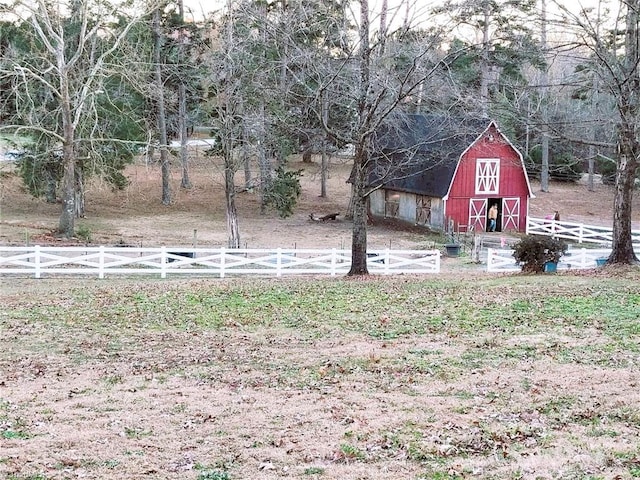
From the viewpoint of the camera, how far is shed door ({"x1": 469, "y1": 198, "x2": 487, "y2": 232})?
128ft

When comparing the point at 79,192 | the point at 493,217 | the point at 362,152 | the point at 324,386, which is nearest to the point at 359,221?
the point at 362,152

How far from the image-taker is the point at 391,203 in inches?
1678

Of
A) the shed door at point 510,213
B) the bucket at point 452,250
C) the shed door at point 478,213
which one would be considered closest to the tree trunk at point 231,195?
the bucket at point 452,250

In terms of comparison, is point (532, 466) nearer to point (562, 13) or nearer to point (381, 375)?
point (381, 375)

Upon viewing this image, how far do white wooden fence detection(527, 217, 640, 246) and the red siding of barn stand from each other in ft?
3.17

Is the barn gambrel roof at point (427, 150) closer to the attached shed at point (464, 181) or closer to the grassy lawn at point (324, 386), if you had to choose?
the attached shed at point (464, 181)

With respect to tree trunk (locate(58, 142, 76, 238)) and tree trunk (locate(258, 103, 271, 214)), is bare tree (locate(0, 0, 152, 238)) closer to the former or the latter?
tree trunk (locate(58, 142, 76, 238))

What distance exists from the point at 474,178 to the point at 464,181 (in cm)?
61

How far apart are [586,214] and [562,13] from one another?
29860mm

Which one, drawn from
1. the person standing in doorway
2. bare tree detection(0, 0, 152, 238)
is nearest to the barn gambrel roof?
the person standing in doorway

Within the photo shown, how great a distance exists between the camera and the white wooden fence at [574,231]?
3575 centimetres

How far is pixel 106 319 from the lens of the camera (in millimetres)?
14523

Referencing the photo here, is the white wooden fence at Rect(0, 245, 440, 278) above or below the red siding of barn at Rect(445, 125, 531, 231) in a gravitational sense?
below

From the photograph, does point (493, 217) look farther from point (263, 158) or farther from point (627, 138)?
point (627, 138)
